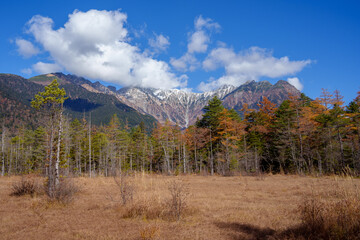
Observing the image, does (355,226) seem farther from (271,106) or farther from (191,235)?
(271,106)

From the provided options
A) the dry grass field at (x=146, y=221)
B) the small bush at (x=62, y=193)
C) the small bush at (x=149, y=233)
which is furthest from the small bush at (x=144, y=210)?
the small bush at (x=62, y=193)

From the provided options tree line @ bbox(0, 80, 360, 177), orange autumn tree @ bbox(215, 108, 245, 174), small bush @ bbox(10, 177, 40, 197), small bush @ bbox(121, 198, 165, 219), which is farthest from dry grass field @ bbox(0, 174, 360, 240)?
orange autumn tree @ bbox(215, 108, 245, 174)

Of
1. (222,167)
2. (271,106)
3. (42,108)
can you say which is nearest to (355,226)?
(42,108)

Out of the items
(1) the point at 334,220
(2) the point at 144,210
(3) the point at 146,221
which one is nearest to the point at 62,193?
(2) the point at 144,210

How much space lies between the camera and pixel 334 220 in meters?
4.11

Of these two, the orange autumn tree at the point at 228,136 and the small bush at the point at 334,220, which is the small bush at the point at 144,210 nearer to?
the small bush at the point at 334,220

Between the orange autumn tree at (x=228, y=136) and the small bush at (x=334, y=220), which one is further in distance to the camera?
the orange autumn tree at (x=228, y=136)

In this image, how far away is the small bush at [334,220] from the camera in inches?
147

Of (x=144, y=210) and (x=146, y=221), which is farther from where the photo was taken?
(x=144, y=210)

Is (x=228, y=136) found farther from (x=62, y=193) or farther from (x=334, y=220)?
(x=334, y=220)

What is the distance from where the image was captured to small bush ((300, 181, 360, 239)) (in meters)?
3.74

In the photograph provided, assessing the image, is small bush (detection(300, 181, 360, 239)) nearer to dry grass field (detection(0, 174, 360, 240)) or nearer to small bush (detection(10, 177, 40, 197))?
dry grass field (detection(0, 174, 360, 240))

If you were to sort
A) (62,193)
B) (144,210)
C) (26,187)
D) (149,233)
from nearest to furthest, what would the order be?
(149,233) → (144,210) → (62,193) → (26,187)

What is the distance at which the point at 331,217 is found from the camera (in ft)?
13.9
